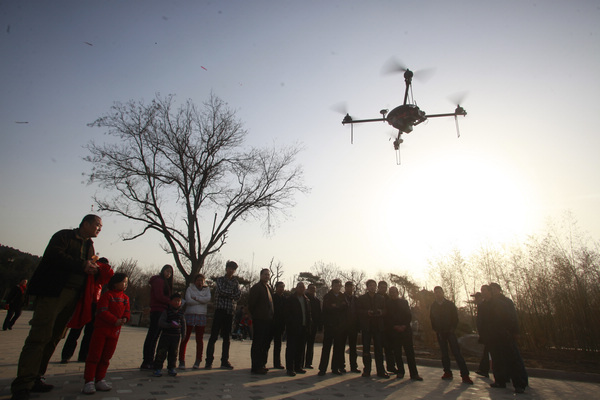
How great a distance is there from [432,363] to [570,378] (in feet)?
9.91

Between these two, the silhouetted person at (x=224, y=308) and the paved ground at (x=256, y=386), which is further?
the silhouetted person at (x=224, y=308)

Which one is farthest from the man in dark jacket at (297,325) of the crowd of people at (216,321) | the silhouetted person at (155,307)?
the silhouetted person at (155,307)

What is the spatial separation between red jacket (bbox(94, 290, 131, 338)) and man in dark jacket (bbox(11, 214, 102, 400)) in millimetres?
351

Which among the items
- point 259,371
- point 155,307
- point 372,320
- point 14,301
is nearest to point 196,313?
point 155,307

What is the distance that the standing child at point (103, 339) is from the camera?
12.6 ft

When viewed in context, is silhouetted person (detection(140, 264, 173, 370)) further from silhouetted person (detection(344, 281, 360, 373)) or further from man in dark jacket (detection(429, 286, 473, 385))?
man in dark jacket (detection(429, 286, 473, 385))

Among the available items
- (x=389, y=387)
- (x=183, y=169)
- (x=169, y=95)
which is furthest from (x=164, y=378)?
(x=169, y=95)

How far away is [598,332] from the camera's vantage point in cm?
1012

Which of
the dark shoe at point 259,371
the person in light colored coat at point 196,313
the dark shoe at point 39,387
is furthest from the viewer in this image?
the person in light colored coat at point 196,313

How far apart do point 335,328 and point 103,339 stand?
4470mm

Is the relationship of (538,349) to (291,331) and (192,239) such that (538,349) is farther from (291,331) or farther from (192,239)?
(192,239)

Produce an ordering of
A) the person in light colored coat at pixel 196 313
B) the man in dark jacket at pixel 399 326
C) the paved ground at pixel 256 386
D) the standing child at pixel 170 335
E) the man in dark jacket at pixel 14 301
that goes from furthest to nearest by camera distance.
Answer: the man in dark jacket at pixel 14 301
the man in dark jacket at pixel 399 326
the person in light colored coat at pixel 196 313
the standing child at pixel 170 335
the paved ground at pixel 256 386

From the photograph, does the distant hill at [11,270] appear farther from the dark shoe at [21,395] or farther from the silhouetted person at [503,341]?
the silhouetted person at [503,341]

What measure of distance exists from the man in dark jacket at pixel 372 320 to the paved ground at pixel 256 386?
0.47m
